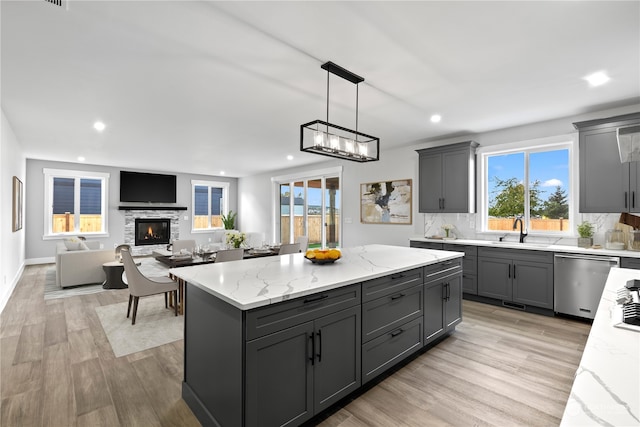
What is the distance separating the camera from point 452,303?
3305mm

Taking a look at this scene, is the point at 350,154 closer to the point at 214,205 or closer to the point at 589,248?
the point at 589,248

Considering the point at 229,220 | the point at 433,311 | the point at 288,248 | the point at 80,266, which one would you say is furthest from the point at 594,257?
the point at 229,220

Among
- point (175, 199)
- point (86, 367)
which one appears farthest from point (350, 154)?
point (175, 199)

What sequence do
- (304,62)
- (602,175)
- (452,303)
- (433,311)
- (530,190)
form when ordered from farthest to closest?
(530,190)
(602,175)
(452,303)
(433,311)
(304,62)

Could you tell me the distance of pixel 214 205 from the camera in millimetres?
10766

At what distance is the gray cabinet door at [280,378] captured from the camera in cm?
161

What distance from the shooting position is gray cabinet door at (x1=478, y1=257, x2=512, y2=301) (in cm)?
429

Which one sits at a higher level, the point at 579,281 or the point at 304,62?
the point at 304,62

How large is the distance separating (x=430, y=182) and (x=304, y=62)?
3.44 meters

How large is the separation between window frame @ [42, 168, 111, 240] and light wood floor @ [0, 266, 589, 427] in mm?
5218

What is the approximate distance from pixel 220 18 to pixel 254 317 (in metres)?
2.00

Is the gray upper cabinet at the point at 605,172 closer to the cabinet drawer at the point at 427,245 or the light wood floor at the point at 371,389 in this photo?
the light wood floor at the point at 371,389

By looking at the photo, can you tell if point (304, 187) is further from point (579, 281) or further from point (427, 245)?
point (579, 281)

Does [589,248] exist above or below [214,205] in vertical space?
below
